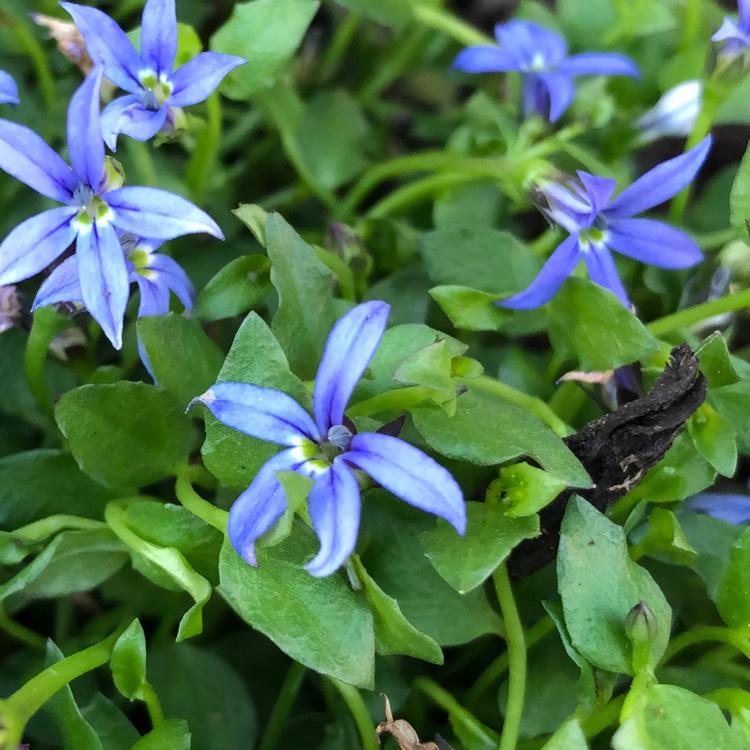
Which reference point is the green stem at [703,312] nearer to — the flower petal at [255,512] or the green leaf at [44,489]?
the flower petal at [255,512]

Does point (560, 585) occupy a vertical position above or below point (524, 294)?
below

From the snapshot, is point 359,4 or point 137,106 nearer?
point 137,106

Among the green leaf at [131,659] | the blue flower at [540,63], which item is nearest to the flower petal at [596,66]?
the blue flower at [540,63]

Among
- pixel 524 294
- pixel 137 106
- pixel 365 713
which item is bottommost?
pixel 365 713

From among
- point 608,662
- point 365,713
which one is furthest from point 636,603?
point 365,713

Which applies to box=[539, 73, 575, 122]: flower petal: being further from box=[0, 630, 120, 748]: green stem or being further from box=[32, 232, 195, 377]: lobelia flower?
box=[0, 630, 120, 748]: green stem

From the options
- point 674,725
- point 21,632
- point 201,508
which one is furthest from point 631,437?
point 21,632

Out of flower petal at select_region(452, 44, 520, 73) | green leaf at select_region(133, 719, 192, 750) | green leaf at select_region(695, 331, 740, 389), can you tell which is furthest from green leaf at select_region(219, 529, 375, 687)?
flower petal at select_region(452, 44, 520, 73)

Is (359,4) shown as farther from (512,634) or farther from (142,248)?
(512,634)
